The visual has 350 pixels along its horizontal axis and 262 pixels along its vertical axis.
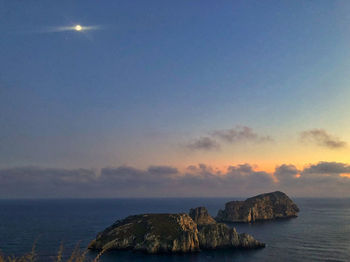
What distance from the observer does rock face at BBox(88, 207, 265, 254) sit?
115m

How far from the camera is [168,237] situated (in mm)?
119188

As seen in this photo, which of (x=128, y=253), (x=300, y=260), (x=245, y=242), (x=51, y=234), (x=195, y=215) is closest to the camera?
(x=300, y=260)

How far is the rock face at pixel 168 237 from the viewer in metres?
115

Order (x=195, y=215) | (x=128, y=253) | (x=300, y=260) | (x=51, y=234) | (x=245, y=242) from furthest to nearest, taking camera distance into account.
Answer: (x=195, y=215) → (x=51, y=234) → (x=245, y=242) → (x=128, y=253) → (x=300, y=260)

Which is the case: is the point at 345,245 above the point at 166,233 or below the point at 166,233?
below

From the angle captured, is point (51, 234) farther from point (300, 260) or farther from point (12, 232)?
point (300, 260)

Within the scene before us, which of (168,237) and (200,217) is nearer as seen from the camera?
(168,237)

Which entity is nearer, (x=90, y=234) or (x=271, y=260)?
(x=271, y=260)

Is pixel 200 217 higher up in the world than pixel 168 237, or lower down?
higher up

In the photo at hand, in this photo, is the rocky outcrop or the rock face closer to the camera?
the rock face

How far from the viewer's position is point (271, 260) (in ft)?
332

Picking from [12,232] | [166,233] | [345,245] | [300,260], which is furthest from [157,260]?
[12,232]

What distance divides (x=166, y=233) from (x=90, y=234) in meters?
56.2

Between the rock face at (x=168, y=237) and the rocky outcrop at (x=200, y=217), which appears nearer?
the rock face at (x=168, y=237)
